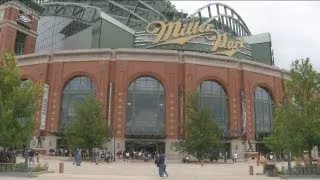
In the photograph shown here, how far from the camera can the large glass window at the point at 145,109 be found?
62.1 meters

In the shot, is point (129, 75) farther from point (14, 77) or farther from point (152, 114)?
point (14, 77)

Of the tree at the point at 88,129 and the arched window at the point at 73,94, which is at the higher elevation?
the arched window at the point at 73,94

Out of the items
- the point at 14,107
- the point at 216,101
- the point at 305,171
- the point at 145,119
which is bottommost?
the point at 305,171

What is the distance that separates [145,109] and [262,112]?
20524 mm

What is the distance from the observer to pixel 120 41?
7575cm

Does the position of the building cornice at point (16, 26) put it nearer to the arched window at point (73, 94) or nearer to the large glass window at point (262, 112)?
the arched window at point (73, 94)

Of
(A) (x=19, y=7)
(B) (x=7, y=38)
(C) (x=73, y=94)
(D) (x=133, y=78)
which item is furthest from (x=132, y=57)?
(A) (x=19, y=7)

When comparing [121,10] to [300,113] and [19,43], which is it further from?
[300,113]

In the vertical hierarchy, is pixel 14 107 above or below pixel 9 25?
below

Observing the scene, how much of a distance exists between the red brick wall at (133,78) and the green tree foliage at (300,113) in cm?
2785

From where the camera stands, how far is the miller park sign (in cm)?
7281

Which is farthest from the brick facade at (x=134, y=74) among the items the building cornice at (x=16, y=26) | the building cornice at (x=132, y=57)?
the building cornice at (x=16, y=26)

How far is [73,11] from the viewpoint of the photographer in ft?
331

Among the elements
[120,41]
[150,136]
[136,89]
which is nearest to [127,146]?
[150,136]
